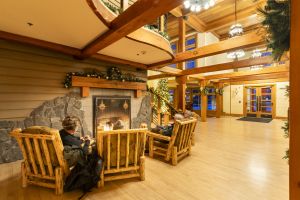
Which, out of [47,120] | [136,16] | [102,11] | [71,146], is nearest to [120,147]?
[71,146]

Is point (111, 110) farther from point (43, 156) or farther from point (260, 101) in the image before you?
point (260, 101)

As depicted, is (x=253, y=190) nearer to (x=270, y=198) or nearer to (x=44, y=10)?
(x=270, y=198)

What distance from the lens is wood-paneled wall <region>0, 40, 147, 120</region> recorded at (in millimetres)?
3146

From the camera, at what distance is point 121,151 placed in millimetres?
2445

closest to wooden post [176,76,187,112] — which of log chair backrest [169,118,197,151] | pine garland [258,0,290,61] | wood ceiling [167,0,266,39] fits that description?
wood ceiling [167,0,266,39]

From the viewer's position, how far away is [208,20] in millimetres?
7320

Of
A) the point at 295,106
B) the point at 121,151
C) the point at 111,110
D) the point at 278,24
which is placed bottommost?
the point at 121,151

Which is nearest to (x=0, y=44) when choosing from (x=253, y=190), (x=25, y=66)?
(x=25, y=66)

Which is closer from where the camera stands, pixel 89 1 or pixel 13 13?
pixel 89 1

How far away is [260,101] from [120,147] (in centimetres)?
1179

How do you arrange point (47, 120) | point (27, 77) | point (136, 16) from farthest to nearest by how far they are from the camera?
point (47, 120) < point (27, 77) < point (136, 16)

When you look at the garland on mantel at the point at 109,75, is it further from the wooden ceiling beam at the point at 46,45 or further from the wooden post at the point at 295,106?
the wooden post at the point at 295,106

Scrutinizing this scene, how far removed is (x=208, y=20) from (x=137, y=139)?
274 inches

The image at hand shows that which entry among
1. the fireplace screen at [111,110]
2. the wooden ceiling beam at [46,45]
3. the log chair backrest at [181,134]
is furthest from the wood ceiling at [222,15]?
the log chair backrest at [181,134]
